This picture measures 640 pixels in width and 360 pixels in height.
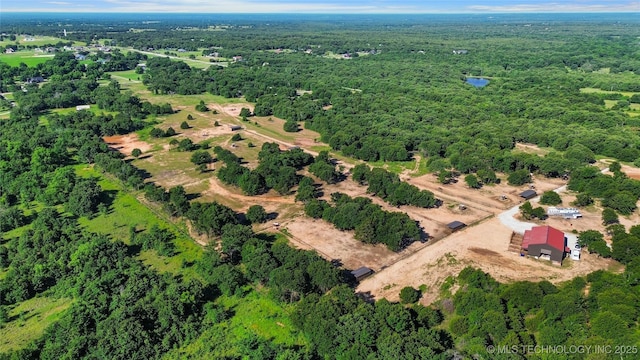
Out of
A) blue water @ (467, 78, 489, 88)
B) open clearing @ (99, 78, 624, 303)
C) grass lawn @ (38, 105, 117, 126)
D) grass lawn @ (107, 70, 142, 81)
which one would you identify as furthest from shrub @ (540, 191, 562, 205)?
grass lawn @ (107, 70, 142, 81)

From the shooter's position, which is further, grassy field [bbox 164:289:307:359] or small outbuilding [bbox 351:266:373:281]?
small outbuilding [bbox 351:266:373:281]

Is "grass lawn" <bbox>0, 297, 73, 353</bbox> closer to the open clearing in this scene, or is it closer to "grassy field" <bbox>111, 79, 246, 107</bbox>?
the open clearing

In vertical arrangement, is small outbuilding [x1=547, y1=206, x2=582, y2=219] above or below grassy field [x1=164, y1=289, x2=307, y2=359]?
above

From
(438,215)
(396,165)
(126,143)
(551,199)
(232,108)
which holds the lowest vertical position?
(438,215)

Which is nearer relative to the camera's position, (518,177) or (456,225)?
(456,225)

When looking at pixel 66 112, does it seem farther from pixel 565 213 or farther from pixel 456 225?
pixel 565 213

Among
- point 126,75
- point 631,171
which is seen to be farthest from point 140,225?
point 126,75

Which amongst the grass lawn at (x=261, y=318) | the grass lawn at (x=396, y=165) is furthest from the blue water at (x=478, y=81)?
the grass lawn at (x=261, y=318)
